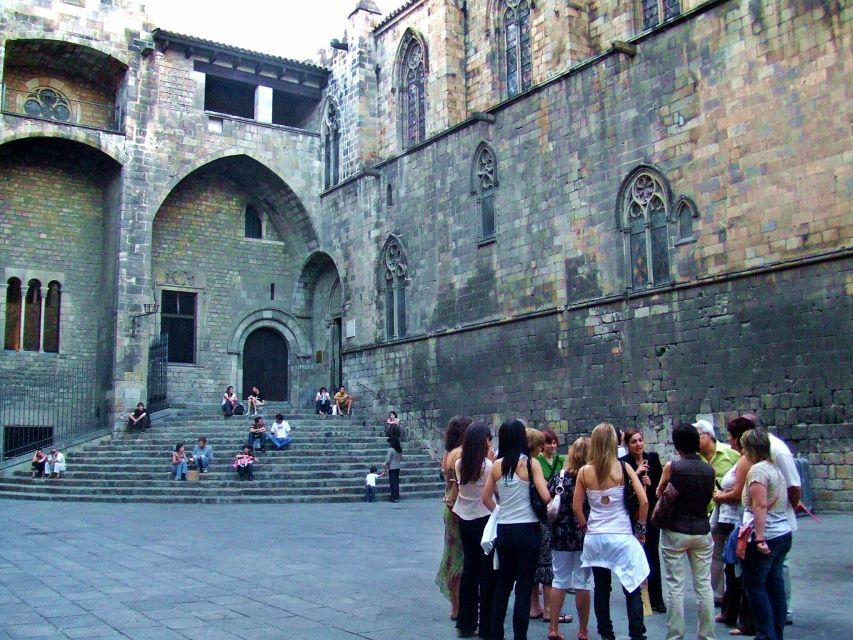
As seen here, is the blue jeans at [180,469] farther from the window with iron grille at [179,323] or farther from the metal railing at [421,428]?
the window with iron grille at [179,323]

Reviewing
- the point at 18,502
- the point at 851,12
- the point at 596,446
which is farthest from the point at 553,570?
the point at 18,502

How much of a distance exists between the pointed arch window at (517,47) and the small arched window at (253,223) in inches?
397

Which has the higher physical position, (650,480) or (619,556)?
(650,480)

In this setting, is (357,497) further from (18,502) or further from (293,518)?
(18,502)

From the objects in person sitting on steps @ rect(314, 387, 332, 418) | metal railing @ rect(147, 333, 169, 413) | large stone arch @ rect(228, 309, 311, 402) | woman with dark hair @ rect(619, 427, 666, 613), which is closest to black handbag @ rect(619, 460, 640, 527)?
woman with dark hair @ rect(619, 427, 666, 613)

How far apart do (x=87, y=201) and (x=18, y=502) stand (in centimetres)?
1079

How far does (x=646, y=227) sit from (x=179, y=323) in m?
14.8

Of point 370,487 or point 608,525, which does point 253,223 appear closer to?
point 370,487

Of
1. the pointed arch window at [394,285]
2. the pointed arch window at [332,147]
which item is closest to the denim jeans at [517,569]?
the pointed arch window at [394,285]

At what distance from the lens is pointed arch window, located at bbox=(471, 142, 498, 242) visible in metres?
21.0

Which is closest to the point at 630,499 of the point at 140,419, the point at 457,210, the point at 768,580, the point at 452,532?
the point at 768,580

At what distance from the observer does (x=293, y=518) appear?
→ 14.6 metres

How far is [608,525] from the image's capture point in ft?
19.5

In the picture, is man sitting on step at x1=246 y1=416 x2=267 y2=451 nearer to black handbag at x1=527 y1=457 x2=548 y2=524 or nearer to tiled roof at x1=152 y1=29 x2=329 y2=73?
tiled roof at x1=152 y1=29 x2=329 y2=73
